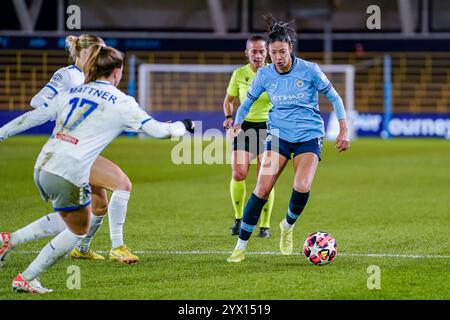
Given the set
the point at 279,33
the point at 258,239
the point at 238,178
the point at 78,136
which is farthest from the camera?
the point at 238,178

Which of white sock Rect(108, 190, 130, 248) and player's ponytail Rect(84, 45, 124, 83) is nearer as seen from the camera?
player's ponytail Rect(84, 45, 124, 83)

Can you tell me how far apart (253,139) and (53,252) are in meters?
4.64

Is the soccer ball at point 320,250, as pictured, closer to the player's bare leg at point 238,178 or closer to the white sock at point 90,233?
the white sock at point 90,233

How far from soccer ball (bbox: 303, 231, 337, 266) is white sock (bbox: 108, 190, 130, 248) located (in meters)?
1.83

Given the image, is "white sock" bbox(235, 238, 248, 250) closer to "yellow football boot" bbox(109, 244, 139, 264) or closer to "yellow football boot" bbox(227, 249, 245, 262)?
"yellow football boot" bbox(227, 249, 245, 262)

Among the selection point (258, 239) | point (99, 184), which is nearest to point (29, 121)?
point (99, 184)

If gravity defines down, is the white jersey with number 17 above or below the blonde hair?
below

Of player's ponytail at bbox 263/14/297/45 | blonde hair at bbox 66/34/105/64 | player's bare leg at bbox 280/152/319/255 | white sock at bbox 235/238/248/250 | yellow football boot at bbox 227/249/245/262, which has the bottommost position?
yellow football boot at bbox 227/249/245/262

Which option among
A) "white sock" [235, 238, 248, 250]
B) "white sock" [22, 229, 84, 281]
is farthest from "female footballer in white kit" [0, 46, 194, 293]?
"white sock" [235, 238, 248, 250]

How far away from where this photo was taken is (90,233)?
9.32 meters

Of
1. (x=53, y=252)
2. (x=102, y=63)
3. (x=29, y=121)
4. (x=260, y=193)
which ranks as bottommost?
(x=53, y=252)

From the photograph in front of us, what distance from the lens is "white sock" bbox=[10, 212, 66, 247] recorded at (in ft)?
25.9

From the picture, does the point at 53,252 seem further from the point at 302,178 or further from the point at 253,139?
the point at 253,139

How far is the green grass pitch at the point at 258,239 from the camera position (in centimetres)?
787
